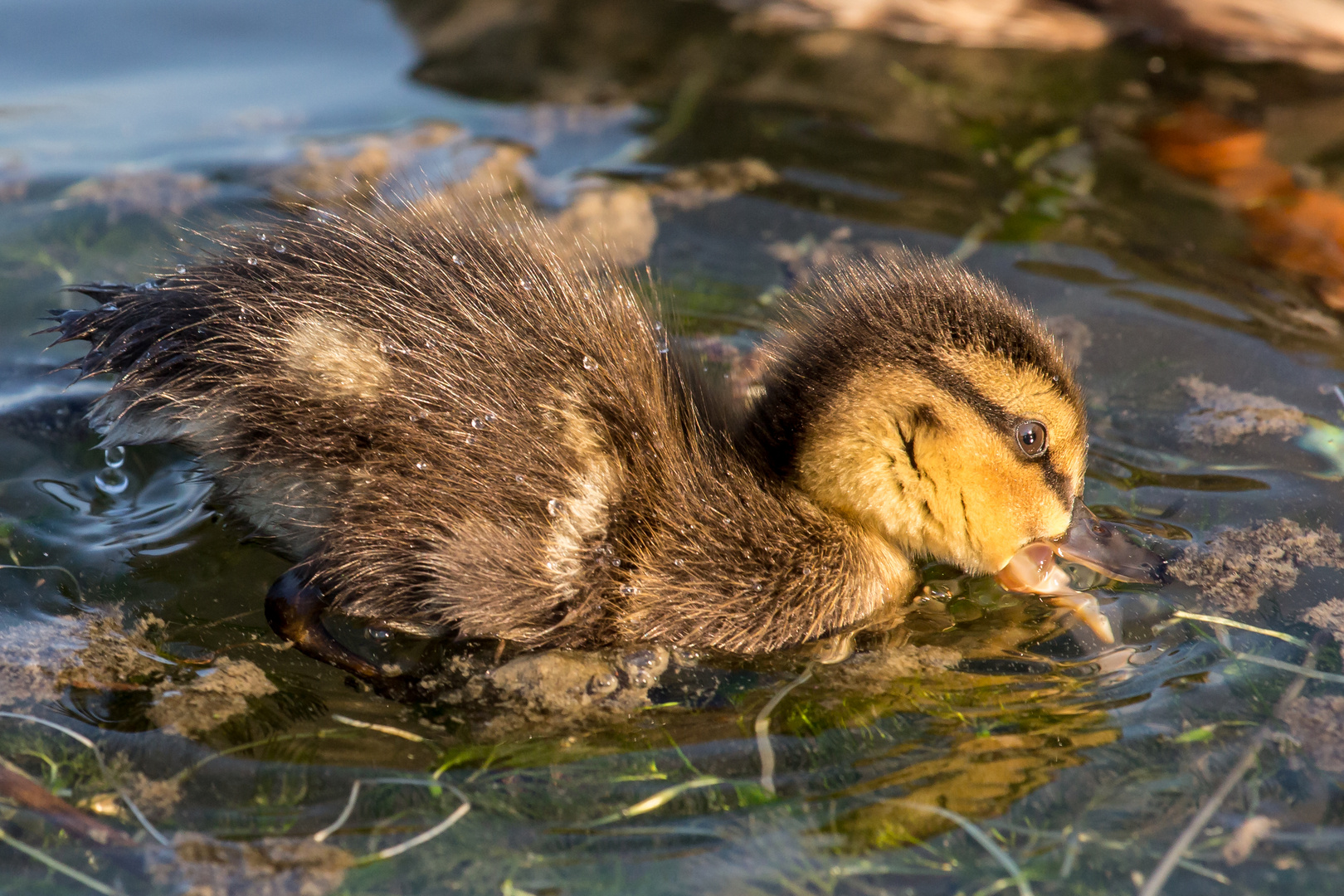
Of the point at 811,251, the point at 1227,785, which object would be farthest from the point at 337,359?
the point at 811,251

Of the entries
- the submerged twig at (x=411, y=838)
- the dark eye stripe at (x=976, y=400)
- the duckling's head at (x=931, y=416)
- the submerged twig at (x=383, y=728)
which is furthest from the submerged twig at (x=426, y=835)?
the dark eye stripe at (x=976, y=400)

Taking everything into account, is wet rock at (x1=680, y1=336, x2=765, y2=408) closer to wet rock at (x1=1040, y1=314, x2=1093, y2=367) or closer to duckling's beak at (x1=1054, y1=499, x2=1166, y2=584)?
duckling's beak at (x1=1054, y1=499, x2=1166, y2=584)

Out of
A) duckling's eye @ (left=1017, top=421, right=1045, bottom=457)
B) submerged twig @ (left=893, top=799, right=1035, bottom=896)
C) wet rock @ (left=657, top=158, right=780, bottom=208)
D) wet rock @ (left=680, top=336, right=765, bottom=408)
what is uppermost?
wet rock @ (left=657, top=158, right=780, bottom=208)

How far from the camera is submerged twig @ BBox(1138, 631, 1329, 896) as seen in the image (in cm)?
232

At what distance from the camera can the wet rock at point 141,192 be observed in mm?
4594

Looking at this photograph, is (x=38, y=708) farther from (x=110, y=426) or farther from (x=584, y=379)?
(x=584, y=379)

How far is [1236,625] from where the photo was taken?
9.65ft

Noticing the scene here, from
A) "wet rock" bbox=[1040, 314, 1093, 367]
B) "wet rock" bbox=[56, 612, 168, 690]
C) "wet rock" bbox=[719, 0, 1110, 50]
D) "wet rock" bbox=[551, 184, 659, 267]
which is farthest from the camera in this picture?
"wet rock" bbox=[719, 0, 1110, 50]

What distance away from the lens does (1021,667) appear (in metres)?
2.90

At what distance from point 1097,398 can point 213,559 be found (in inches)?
99.8

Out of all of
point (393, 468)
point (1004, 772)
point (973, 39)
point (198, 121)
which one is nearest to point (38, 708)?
point (393, 468)

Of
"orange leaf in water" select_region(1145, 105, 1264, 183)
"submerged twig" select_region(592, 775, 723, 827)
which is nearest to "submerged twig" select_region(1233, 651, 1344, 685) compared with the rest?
"submerged twig" select_region(592, 775, 723, 827)

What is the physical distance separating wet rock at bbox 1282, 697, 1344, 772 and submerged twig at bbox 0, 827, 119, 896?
2.31 metres

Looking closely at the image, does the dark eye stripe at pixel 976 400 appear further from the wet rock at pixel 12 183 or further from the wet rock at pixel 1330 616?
the wet rock at pixel 12 183
